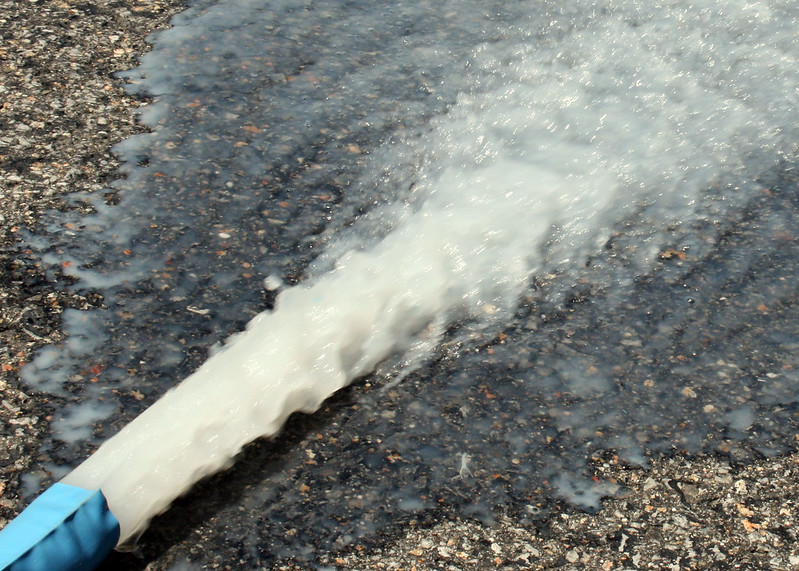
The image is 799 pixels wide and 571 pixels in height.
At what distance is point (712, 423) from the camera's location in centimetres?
255

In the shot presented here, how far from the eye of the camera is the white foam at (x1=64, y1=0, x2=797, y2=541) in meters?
2.41

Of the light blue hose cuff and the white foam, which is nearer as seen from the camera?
the light blue hose cuff

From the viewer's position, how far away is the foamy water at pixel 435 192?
2.50 meters

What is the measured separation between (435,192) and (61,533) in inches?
76.2

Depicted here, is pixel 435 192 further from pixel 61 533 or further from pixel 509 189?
pixel 61 533

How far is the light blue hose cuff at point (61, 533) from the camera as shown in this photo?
188 cm

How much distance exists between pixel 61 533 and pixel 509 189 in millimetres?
2148

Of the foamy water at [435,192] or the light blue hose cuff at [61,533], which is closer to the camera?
the light blue hose cuff at [61,533]

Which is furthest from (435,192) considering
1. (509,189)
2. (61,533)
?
(61,533)

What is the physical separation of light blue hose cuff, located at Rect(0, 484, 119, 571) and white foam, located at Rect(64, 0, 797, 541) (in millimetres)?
94

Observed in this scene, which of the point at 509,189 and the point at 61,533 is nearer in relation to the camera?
the point at 61,533

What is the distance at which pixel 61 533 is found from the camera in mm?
1938

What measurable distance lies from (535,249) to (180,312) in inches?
50.9

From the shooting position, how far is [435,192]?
3.38 metres
